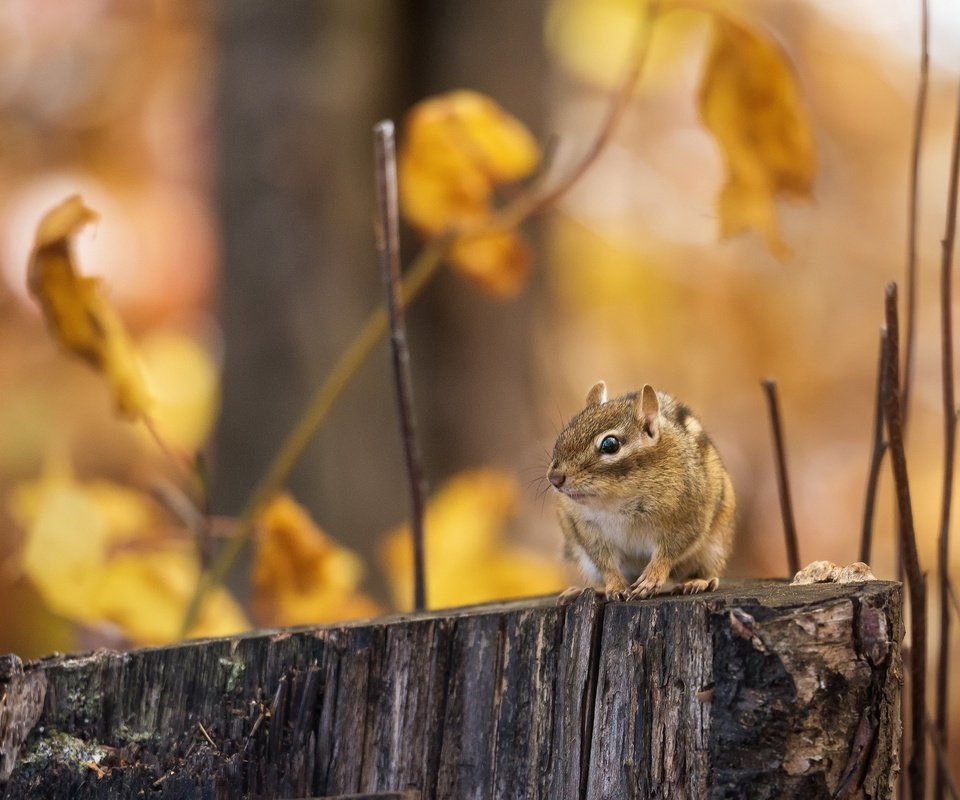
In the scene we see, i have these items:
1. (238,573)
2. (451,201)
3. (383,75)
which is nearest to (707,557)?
(451,201)

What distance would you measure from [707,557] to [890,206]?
6.60 meters

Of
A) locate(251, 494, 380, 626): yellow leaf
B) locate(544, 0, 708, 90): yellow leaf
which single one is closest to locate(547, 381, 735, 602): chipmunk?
locate(251, 494, 380, 626): yellow leaf

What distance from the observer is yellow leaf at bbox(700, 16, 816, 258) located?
6.57ft

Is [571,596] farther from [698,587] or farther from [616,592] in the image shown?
[698,587]

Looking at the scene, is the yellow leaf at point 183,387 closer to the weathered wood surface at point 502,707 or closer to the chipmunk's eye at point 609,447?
the chipmunk's eye at point 609,447

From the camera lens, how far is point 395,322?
2.21m

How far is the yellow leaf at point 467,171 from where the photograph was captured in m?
2.34

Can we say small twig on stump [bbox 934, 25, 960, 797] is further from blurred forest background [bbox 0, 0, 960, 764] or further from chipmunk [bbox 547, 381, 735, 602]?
chipmunk [bbox 547, 381, 735, 602]

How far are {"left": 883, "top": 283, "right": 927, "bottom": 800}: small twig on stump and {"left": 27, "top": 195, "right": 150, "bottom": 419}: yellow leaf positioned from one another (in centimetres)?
133

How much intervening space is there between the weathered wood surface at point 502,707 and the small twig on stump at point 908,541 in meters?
0.23

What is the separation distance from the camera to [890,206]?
8047mm

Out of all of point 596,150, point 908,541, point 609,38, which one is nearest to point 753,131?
point 596,150

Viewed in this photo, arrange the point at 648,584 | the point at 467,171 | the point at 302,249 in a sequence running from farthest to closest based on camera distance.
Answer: the point at 302,249 → the point at 467,171 → the point at 648,584

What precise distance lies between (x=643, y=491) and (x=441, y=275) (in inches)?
99.1
